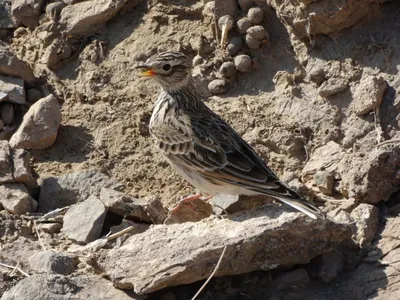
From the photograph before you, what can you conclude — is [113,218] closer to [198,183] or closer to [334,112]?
[198,183]

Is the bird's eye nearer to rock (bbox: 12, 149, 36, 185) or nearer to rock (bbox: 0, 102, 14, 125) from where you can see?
rock (bbox: 12, 149, 36, 185)

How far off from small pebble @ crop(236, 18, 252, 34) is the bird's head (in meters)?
1.10

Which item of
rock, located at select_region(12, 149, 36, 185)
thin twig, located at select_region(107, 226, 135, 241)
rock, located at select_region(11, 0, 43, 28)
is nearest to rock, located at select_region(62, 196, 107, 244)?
thin twig, located at select_region(107, 226, 135, 241)

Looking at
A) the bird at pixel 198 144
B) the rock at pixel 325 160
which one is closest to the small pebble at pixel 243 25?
the bird at pixel 198 144

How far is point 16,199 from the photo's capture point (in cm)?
802

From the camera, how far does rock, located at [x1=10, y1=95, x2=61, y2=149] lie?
8.77 m

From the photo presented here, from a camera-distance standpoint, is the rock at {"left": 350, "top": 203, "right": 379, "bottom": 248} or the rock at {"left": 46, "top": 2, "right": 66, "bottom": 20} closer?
the rock at {"left": 350, "top": 203, "right": 379, "bottom": 248}

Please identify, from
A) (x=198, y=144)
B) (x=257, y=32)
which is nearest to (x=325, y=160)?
(x=198, y=144)

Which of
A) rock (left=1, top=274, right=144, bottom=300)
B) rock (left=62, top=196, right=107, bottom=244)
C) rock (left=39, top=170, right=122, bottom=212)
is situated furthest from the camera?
rock (left=39, top=170, right=122, bottom=212)

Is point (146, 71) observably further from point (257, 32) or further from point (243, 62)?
point (257, 32)

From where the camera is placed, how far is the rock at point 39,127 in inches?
345

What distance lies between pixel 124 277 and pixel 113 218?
1.15 m

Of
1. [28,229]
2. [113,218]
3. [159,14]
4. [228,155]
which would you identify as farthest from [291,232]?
[159,14]

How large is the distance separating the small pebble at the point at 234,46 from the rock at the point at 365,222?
8.12 ft
